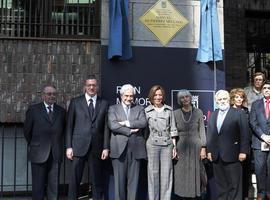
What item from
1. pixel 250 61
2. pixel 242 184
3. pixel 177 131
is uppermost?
pixel 250 61

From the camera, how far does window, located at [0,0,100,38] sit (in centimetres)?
815

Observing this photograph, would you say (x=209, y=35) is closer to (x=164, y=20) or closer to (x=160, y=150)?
(x=164, y=20)

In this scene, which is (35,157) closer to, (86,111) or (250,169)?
(86,111)

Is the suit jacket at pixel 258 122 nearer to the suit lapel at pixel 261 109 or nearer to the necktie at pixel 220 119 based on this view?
the suit lapel at pixel 261 109

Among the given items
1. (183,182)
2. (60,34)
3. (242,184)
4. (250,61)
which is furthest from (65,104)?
(250,61)

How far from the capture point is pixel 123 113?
6.72 metres

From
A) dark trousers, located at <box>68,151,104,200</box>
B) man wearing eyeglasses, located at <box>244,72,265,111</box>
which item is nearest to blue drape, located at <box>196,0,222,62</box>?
man wearing eyeglasses, located at <box>244,72,265,111</box>

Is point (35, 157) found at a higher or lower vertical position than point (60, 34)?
lower

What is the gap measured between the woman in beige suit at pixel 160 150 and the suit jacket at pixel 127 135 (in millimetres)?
143

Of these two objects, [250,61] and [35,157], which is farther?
[250,61]

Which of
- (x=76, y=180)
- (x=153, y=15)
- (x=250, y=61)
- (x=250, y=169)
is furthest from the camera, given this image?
(x=250, y=61)

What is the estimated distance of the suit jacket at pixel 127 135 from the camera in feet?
21.6

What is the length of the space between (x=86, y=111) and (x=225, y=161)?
209cm

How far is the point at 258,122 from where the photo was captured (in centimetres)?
690
